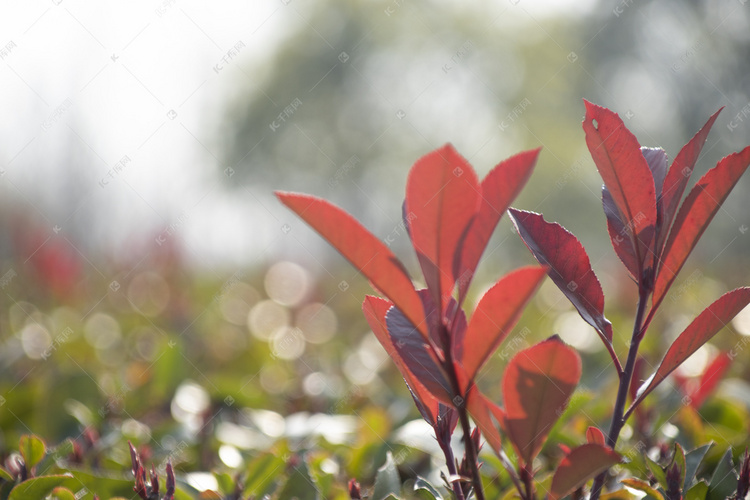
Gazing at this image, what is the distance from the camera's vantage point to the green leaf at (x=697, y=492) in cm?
79

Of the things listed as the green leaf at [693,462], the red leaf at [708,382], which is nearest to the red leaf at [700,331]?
the green leaf at [693,462]

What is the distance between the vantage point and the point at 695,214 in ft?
2.38

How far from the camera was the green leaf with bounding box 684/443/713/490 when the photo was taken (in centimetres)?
84

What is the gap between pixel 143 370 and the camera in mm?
1810

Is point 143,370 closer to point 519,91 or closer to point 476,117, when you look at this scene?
point 476,117

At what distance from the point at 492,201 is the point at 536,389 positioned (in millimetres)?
219

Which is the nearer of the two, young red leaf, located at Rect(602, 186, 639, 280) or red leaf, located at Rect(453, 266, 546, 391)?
red leaf, located at Rect(453, 266, 546, 391)

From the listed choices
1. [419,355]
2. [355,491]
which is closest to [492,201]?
[419,355]

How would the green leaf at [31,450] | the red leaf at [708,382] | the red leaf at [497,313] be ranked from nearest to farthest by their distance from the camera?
the red leaf at [497,313], the green leaf at [31,450], the red leaf at [708,382]

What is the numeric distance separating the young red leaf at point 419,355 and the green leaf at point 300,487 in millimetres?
386

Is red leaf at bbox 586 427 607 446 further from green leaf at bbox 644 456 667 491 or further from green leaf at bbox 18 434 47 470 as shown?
green leaf at bbox 18 434 47 470

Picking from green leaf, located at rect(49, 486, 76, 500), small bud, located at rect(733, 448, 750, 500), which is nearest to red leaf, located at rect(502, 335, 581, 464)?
small bud, located at rect(733, 448, 750, 500)

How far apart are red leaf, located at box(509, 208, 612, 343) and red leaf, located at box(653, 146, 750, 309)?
0.24ft

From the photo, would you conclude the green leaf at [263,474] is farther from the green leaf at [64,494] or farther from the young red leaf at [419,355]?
the young red leaf at [419,355]
